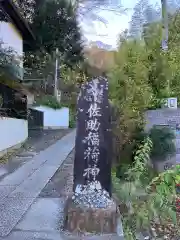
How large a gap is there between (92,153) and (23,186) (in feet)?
9.36

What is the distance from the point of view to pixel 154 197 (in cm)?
322

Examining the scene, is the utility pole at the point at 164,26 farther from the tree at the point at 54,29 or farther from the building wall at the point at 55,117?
the building wall at the point at 55,117

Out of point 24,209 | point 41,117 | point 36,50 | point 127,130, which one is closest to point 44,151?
point 127,130

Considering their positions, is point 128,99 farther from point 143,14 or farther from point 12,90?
point 12,90

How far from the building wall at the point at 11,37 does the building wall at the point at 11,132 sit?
2.36m

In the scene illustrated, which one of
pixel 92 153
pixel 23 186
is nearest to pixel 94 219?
pixel 92 153

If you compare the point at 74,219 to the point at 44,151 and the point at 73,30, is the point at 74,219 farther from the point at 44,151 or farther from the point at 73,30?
the point at 73,30

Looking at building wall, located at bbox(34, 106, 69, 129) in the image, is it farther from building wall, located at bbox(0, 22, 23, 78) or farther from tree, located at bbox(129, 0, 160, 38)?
tree, located at bbox(129, 0, 160, 38)

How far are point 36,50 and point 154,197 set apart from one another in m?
19.5

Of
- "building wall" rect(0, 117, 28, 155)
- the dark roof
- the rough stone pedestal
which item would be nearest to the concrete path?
the rough stone pedestal

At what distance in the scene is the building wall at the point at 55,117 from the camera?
26100 millimetres

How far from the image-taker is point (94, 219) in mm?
4328

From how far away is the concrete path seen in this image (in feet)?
15.8

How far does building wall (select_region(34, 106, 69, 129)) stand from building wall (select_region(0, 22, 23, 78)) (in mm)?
9668
